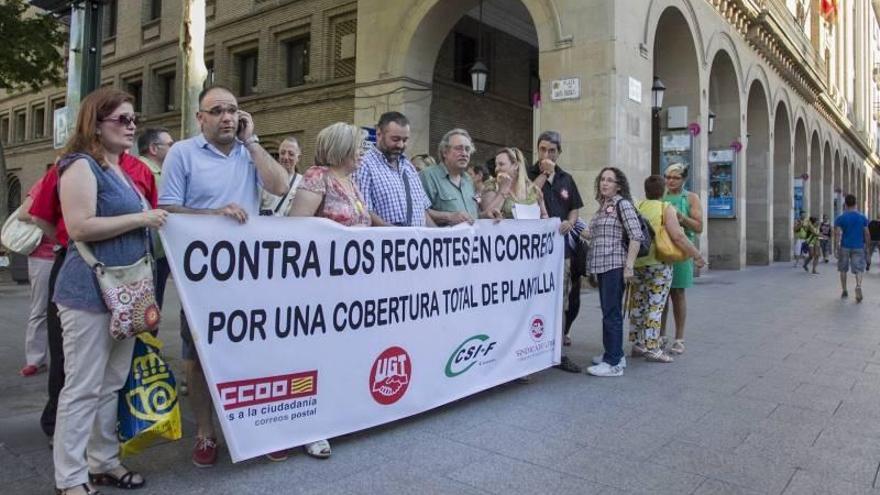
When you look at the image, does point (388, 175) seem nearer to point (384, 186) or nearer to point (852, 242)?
point (384, 186)

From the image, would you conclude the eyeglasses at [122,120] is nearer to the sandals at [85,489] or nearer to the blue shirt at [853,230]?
the sandals at [85,489]

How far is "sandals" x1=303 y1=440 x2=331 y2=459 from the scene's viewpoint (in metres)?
3.47

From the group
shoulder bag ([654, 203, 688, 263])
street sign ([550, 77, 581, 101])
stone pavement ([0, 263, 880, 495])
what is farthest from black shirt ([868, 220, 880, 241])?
shoulder bag ([654, 203, 688, 263])

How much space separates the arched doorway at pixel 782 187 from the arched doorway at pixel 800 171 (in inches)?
115

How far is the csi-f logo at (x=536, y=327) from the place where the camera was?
5195 millimetres

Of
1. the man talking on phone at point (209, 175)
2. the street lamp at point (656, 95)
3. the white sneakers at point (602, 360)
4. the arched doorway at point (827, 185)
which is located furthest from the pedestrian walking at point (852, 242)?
the arched doorway at point (827, 185)

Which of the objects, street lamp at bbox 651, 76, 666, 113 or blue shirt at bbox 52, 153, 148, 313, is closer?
blue shirt at bbox 52, 153, 148, 313

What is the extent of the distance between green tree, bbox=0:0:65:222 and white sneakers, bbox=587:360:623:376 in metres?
17.0

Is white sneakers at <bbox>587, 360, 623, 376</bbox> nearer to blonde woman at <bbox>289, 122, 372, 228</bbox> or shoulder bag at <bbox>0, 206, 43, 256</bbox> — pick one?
blonde woman at <bbox>289, 122, 372, 228</bbox>

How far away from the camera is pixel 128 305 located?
280 cm

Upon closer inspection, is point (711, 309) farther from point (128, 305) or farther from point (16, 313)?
point (16, 313)

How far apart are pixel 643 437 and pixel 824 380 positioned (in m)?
2.64

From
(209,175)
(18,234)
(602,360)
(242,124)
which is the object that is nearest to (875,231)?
(602,360)

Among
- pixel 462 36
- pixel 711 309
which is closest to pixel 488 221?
pixel 711 309
